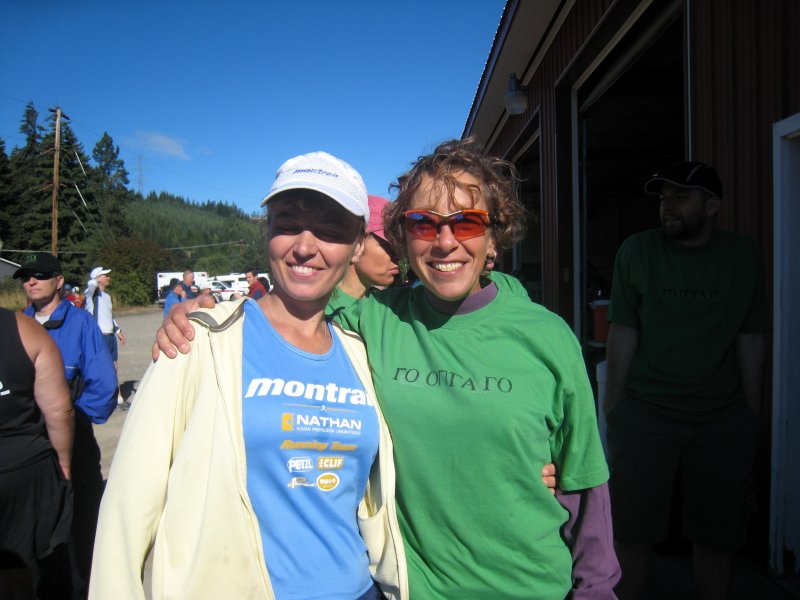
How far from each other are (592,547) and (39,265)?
441 centimetres

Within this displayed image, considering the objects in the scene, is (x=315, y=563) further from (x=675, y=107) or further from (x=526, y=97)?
(x=675, y=107)

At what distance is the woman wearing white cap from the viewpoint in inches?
47.1

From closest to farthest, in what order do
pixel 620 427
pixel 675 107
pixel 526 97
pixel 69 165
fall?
1. pixel 620 427
2. pixel 526 97
3. pixel 675 107
4. pixel 69 165

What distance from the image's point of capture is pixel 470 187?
1594mm

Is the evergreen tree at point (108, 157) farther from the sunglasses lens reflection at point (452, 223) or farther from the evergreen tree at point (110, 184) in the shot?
the sunglasses lens reflection at point (452, 223)

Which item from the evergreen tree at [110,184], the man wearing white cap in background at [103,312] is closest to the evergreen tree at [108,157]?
the evergreen tree at [110,184]

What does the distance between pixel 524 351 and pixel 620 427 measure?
1.79 metres

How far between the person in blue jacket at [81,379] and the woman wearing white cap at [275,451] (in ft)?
8.94

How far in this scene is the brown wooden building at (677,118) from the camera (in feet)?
9.53

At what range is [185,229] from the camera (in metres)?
132

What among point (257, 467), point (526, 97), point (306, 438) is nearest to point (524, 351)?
point (306, 438)

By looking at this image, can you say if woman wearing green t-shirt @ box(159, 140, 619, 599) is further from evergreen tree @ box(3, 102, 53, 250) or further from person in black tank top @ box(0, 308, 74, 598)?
evergreen tree @ box(3, 102, 53, 250)

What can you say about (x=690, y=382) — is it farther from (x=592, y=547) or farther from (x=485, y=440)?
(x=485, y=440)

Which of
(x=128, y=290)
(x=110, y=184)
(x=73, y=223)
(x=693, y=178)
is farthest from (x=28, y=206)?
(x=693, y=178)
